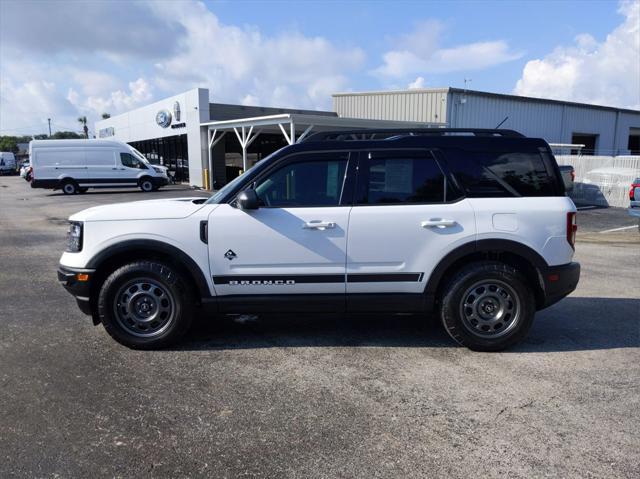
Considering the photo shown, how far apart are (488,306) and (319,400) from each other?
6.27 ft

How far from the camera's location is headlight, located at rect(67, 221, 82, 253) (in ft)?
15.1

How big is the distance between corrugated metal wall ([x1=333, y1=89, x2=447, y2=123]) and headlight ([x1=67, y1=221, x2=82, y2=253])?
76.0 ft

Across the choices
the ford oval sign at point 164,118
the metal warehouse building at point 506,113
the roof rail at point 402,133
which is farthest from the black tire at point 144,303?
the ford oval sign at point 164,118

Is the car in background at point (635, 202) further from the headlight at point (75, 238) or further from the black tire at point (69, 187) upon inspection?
the black tire at point (69, 187)

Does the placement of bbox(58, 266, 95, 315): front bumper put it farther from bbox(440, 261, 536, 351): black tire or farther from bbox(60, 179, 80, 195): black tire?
bbox(60, 179, 80, 195): black tire

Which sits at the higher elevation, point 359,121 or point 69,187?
point 359,121

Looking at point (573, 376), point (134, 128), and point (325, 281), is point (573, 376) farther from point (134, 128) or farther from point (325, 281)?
point (134, 128)

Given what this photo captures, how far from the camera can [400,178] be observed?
4.66m

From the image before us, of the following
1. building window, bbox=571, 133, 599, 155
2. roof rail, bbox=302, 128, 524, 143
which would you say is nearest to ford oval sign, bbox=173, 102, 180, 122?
building window, bbox=571, 133, 599, 155

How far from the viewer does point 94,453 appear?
9.89 feet

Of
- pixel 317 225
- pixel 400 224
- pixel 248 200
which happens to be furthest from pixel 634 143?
pixel 248 200

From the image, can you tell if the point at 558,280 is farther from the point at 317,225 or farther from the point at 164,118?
the point at 164,118

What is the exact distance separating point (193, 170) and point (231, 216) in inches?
A: 1020

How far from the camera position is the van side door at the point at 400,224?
452 centimetres
